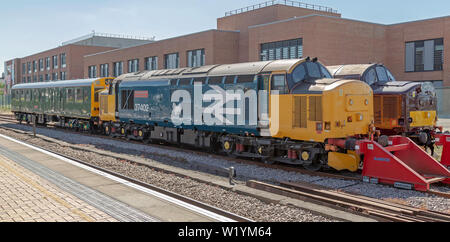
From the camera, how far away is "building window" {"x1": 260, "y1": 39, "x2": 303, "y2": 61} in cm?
4012

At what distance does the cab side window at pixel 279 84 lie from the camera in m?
12.6

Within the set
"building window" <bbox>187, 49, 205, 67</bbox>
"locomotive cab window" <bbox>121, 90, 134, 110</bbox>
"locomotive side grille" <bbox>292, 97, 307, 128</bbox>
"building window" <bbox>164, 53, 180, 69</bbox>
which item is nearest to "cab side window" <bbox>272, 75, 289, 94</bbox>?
"locomotive side grille" <bbox>292, 97, 307, 128</bbox>

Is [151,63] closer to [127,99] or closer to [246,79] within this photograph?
[127,99]

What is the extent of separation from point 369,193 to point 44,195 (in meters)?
7.71

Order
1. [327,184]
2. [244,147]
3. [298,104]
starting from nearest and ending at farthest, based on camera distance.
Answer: [327,184] → [298,104] → [244,147]

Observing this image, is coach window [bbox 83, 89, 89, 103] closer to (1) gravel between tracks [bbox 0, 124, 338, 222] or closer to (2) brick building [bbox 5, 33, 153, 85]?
(1) gravel between tracks [bbox 0, 124, 338, 222]


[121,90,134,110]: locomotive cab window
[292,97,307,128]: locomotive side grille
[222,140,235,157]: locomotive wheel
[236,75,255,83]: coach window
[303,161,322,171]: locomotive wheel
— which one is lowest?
[303,161,322,171]: locomotive wheel

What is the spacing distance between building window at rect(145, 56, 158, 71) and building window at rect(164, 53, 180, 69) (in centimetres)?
224

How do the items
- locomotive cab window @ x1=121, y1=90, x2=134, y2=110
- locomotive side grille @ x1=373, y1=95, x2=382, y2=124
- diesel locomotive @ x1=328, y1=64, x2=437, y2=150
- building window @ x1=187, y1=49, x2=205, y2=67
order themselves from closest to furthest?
1. diesel locomotive @ x1=328, y1=64, x2=437, y2=150
2. locomotive side grille @ x1=373, y1=95, x2=382, y2=124
3. locomotive cab window @ x1=121, y1=90, x2=134, y2=110
4. building window @ x1=187, y1=49, x2=205, y2=67

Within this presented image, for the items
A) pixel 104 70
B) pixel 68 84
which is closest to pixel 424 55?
pixel 68 84

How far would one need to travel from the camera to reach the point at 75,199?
8828 mm

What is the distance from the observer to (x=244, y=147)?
1497 centimetres
